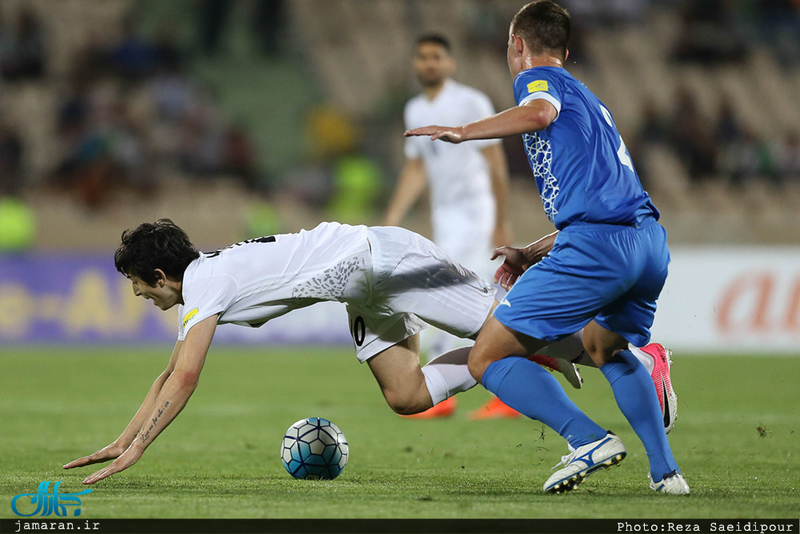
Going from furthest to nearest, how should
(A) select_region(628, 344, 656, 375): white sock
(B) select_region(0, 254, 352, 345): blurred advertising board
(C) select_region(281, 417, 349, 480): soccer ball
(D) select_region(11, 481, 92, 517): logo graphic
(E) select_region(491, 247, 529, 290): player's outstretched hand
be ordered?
1. (B) select_region(0, 254, 352, 345): blurred advertising board
2. (C) select_region(281, 417, 349, 480): soccer ball
3. (A) select_region(628, 344, 656, 375): white sock
4. (E) select_region(491, 247, 529, 290): player's outstretched hand
5. (D) select_region(11, 481, 92, 517): logo graphic

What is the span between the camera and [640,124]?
17.6 m

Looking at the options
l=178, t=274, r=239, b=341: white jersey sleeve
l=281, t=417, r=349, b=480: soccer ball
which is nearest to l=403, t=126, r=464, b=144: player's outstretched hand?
l=178, t=274, r=239, b=341: white jersey sleeve

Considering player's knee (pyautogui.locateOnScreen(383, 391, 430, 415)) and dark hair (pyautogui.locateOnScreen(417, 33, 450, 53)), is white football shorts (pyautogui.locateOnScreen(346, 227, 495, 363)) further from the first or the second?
dark hair (pyautogui.locateOnScreen(417, 33, 450, 53))

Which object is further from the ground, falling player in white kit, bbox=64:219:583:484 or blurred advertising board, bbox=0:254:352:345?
blurred advertising board, bbox=0:254:352:345

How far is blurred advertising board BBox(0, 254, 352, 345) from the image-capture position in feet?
44.3

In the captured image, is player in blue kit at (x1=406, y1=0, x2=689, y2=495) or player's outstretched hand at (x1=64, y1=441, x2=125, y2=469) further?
player's outstretched hand at (x1=64, y1=441, x2=125, y2=469)

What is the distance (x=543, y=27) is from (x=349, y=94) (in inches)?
581

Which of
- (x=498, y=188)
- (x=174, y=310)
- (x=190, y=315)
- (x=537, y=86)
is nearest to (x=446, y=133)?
(x=537, y=86)

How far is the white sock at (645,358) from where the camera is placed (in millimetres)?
4855

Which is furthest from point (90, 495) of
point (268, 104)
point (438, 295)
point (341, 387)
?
point (268, 104)

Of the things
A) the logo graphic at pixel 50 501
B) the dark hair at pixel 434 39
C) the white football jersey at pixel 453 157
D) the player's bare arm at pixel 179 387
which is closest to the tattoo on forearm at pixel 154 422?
the player's bare arm at pixel 179 387

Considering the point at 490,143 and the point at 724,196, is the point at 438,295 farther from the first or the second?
the point at 724,196

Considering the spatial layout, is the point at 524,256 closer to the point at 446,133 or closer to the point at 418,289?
the point at 418,289

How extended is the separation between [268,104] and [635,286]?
51.6 feet
